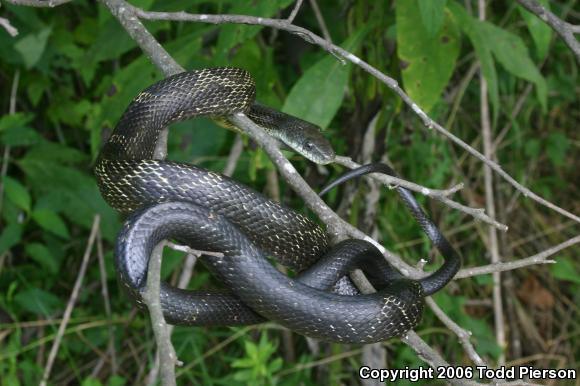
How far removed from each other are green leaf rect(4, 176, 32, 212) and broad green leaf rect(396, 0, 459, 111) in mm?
2820

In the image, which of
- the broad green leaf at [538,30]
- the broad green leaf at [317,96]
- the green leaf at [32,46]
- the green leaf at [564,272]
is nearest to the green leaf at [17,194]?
the green leaf at [32,46]

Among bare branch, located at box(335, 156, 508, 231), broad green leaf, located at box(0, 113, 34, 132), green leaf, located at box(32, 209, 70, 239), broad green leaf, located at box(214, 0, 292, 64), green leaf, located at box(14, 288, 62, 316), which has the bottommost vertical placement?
green leaf, located at box(14, 288, 62, 316)

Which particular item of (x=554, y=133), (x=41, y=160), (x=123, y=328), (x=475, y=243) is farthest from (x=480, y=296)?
(x=41, y=160)

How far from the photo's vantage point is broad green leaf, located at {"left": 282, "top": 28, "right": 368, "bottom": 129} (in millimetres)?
3959

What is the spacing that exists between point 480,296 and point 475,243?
459mm

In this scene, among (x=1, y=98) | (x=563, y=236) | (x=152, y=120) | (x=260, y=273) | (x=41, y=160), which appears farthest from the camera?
(x=563, y=236)

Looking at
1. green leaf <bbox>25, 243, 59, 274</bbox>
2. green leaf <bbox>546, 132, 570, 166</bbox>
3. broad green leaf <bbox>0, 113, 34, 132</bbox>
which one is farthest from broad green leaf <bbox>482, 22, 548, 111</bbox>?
green leaf <bbox>25, 243, 59, 274</bbox>

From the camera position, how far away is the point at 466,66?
6.53 metres

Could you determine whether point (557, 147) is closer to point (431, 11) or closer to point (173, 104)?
point (431, 11)

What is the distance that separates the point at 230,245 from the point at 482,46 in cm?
185

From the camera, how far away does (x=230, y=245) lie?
2.94m

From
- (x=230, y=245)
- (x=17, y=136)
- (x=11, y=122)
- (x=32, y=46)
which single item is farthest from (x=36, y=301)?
(x=230, y=245)

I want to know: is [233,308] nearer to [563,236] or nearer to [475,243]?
[475,243]

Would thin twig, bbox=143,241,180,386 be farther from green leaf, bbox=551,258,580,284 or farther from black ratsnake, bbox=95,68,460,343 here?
green leaf, bbox=551,258,580,284
